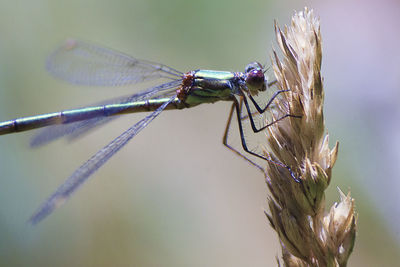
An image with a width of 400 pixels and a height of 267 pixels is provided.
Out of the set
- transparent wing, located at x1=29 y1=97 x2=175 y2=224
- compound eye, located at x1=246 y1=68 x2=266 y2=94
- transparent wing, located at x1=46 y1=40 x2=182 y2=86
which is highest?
transparent wing, located at x1=46 y1=40 x2=182 y2=86

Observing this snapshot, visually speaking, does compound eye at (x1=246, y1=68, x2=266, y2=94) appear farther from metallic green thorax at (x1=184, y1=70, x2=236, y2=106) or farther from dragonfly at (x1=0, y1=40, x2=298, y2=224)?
metallic green thorax at (x1=184, y1=70, x2=236, y2=106)

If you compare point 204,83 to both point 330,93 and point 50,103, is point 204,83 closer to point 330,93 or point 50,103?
point 330,93

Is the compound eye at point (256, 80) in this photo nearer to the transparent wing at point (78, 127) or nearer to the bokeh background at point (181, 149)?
the transparent wing at point (78, 127)

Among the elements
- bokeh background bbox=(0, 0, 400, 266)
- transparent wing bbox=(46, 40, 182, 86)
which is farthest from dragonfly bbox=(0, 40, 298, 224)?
bokeh background bbox=(0, 0, 400, 266)

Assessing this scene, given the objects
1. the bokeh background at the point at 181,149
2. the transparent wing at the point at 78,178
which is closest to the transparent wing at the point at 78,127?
the transparent wing at the point at 78,178

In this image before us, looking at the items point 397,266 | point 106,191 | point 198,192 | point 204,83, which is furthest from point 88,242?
point 397,266

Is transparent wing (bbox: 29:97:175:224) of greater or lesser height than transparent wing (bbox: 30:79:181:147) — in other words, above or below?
below
